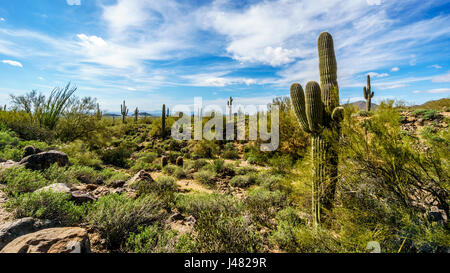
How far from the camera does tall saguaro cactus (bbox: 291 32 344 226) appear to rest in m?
3.65

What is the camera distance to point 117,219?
3316mm

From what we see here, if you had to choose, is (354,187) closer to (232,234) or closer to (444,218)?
(444,218)

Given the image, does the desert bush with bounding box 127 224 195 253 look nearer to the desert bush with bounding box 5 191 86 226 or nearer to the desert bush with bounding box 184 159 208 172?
the desert bush with bounding box 5 191 86 226

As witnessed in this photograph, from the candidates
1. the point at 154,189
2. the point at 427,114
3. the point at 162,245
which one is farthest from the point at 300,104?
the point at 427,114

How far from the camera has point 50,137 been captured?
1088 centimetres

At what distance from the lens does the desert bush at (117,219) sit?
3146 mm

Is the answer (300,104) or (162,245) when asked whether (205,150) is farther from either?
(162,245)

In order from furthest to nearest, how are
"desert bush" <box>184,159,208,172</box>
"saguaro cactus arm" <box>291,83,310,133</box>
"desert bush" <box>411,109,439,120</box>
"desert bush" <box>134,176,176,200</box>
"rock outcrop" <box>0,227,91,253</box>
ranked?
"desert bush" <box>411,109,439,120</box> → "desert bush" <box>184,159,208,172</box> → "desert bush" <box>134,176,176,200</box> → "saguaro cactus arm" <box>291,83,310,133</box> → "rock outcrop" <box>0,227,91,253</box>

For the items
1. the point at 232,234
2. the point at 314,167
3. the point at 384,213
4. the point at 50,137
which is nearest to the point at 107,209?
the point at 232,234

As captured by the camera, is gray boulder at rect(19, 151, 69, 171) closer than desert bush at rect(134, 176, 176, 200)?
No

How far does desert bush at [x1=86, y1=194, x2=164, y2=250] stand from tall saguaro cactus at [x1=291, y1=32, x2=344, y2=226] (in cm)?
333

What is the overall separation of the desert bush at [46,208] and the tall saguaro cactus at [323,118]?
450 cm

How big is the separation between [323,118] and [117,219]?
4382mm

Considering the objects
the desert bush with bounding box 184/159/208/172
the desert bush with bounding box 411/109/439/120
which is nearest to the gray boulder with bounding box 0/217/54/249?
the desert bush with bounding box 184/159/208/172
